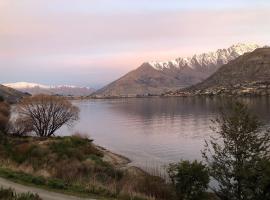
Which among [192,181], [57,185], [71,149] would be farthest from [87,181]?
[71,149]

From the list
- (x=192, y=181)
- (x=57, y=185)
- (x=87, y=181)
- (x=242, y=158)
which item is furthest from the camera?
(x=87, y=181)

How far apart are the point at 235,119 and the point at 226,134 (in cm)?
97

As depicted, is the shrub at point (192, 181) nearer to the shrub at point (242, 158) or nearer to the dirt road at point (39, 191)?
the shrub at point (242, 158)

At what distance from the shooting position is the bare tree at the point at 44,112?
69.7 metres

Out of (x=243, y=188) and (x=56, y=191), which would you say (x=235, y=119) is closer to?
(x=243, y=188)

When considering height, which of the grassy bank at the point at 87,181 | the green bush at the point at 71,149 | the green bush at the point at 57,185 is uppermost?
the green bush at the point at 57,185

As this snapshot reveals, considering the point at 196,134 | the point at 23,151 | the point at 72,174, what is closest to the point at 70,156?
the point at 23,151

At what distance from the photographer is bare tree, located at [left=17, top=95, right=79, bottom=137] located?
229 feet

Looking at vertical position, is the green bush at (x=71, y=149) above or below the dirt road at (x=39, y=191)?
below

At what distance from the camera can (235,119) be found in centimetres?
2391

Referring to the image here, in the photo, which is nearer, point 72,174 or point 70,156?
point 72,174

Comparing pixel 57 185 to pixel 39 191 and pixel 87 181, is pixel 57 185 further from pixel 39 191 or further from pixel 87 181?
pixel 87 181

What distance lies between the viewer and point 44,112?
6938 cm

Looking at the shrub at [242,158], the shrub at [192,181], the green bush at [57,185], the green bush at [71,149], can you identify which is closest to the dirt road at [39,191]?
the green bush at [57,185]
